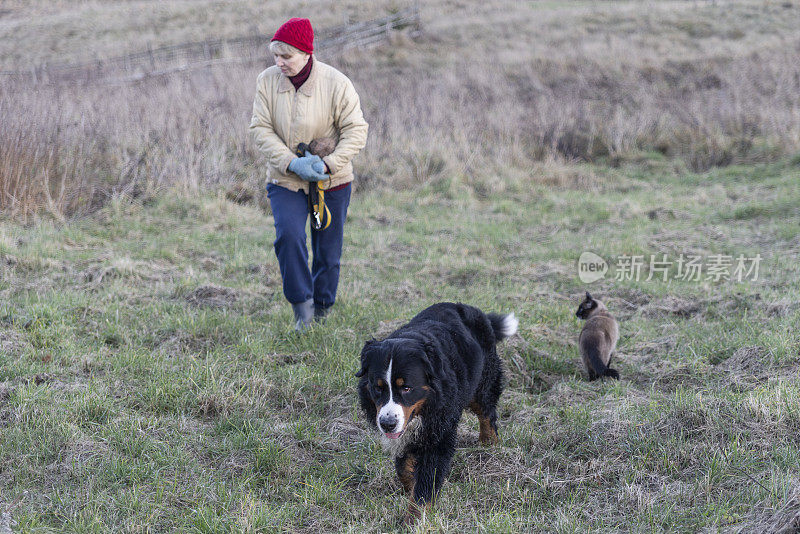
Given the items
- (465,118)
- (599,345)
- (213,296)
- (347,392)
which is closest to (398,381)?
(347,392)

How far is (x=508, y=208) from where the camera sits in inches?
383

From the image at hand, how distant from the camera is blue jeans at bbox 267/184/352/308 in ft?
16.4

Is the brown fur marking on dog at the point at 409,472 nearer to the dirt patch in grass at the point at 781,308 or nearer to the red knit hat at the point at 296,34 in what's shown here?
the red knit hat at the point at 296,34

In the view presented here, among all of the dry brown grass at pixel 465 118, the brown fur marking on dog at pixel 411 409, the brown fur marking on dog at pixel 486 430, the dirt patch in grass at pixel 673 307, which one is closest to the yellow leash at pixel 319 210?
the brown fur marking on dog at pixel 486 430

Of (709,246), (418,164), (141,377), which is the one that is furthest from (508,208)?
(141,377)

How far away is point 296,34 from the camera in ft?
15.1

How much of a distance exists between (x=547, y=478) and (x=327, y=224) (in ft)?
8.92

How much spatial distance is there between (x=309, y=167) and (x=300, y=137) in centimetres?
34

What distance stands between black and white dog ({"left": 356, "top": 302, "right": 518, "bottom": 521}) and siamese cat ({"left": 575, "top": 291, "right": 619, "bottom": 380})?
3.96 feet

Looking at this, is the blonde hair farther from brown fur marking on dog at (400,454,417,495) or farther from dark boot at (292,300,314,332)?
brown fur marking on dog at (400,454,417,495)

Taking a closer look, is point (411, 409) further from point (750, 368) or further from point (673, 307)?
point (673, 307)

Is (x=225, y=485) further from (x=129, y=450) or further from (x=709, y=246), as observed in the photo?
(x=709, y=246)

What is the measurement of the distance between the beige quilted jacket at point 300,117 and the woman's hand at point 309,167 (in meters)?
0.05

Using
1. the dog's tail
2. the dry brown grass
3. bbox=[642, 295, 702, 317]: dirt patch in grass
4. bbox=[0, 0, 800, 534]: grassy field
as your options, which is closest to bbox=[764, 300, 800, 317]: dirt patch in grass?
bbox=[0, 0, 800, 534]: grassy field
